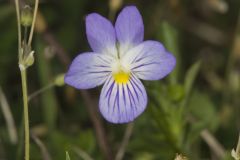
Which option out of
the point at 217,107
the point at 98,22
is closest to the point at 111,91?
the point at 98,22

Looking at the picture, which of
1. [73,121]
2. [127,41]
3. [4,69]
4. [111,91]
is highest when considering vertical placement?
[127,41]

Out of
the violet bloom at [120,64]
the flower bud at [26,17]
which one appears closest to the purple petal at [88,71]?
the violet bloom at [120,64]

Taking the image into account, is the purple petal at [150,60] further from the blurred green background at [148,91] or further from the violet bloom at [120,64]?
the blurred green background at [148,91]

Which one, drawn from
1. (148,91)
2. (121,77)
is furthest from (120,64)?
(148,91)

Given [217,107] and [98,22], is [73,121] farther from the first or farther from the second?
[98,22]

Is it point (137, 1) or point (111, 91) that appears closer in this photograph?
point (111, 91)
